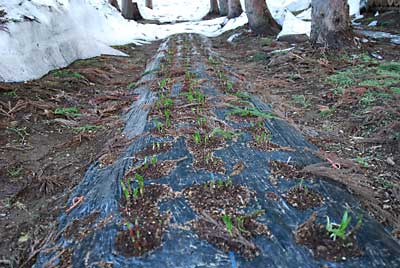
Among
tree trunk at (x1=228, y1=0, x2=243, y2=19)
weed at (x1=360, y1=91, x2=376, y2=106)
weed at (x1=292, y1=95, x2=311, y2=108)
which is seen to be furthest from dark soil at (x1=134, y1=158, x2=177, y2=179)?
tree trunk at (x1=228, y1=0, x2=243, y2=19)

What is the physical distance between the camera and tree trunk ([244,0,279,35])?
7363 millimetres

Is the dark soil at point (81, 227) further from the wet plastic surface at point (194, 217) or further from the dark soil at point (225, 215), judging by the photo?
the dark soil at point (225, 215)

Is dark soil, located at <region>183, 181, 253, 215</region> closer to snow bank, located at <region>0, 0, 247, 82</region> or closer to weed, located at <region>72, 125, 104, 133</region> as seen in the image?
weed, located at <region>72, 125, 104, 133</region>

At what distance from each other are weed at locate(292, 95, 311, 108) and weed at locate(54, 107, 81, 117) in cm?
231

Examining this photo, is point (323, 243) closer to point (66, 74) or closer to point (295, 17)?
point (66, 74)

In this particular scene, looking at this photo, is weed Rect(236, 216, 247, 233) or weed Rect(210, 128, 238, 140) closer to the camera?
weed Rect(236, 216, 247, 233)

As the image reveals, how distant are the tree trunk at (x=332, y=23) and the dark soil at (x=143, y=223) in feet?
13.8

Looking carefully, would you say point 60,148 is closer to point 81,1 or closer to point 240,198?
point 240,198

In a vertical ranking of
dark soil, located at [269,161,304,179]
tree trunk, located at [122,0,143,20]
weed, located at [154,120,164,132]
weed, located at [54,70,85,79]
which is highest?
tree trunk, located at [122,0,143,20]

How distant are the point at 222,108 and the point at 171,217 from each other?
162 centimetres

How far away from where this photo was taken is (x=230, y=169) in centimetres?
194

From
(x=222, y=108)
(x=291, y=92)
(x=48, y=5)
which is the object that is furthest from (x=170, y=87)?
(x=48, y=5)

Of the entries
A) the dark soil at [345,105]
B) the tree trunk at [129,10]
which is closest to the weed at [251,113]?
the dark soil at [345,105]

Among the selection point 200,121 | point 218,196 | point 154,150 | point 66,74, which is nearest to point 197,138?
point 154,150
